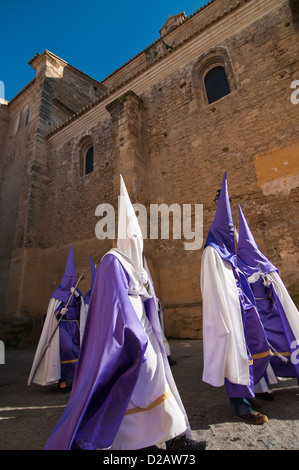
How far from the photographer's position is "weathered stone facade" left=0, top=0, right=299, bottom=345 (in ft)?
19.3

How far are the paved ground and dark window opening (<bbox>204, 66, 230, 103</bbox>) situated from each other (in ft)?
24.3

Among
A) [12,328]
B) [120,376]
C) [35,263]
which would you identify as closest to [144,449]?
[120,376]

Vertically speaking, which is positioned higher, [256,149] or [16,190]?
[16,190]

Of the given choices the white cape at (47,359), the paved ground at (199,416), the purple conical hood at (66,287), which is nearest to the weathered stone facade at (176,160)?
the purple conical hood at (66,287)

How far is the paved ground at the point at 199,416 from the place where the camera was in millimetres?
1697

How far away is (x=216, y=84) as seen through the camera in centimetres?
770

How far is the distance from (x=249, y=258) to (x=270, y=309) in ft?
2.07

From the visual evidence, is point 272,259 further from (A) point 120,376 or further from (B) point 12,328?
(B) point 12,328

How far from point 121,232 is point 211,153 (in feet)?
18.0

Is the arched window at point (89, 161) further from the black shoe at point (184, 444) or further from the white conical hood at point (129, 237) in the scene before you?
the black shoe at point (184, 444)

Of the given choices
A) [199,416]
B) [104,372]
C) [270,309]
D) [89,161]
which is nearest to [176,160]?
[89,161]

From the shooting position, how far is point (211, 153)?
683cm

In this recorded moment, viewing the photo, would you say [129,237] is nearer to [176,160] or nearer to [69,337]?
[69,337]

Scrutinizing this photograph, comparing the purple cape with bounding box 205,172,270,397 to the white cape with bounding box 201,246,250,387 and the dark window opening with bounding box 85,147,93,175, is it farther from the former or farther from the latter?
the dark window opening with bounding box 85,147,93,175
